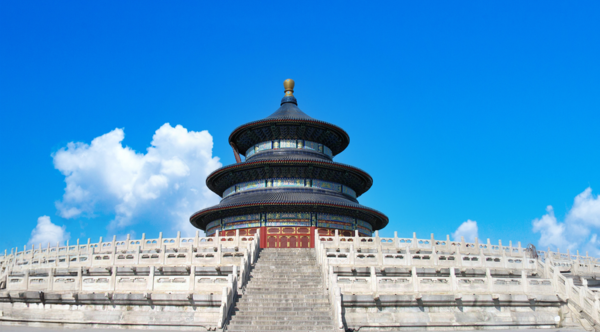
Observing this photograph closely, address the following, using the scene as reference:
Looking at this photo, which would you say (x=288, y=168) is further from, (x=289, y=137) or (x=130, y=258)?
(x=130, y=258)

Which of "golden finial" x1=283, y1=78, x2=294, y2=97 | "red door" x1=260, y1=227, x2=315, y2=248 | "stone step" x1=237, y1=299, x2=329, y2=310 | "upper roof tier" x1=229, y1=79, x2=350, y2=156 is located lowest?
"stone step" x1=237, y1=299, x2=329, y2=310

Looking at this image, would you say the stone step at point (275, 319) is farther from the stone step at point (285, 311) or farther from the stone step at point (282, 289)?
the stone step at point (282, 289)

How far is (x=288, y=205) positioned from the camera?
37781 mm

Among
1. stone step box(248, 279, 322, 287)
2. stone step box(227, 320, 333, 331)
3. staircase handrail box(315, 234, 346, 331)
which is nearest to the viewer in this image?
staircase handrail box(315, 234, 346, 331)

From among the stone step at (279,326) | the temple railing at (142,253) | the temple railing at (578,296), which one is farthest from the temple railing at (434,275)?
the temple railing at (142,253)

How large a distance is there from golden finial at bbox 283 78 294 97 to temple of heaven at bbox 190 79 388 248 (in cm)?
227

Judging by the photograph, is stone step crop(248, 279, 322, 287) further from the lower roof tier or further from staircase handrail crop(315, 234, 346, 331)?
the lower roof tier

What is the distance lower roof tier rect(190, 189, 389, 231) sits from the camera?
37.7 meters

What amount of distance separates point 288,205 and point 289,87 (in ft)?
61.4

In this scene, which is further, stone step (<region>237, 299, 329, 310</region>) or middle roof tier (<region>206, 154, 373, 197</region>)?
middle roof tier (<region>206, 154, 373, 197</region>)

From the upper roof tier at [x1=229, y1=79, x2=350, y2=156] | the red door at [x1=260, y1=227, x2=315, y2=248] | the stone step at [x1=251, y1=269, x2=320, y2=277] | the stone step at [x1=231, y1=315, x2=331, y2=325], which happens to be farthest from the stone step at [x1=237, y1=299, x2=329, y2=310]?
the upper roof tier at [x1=229, y1=79, x2=350, y2=156]

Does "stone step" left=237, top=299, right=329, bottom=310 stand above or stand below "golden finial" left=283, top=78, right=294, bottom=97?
below

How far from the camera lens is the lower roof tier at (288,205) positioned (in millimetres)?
37656

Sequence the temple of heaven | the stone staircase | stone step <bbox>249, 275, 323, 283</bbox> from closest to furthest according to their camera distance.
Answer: the stone staircase → stone step <bbox>249, 275, 323, 283</bbox> → the temple of heaven
